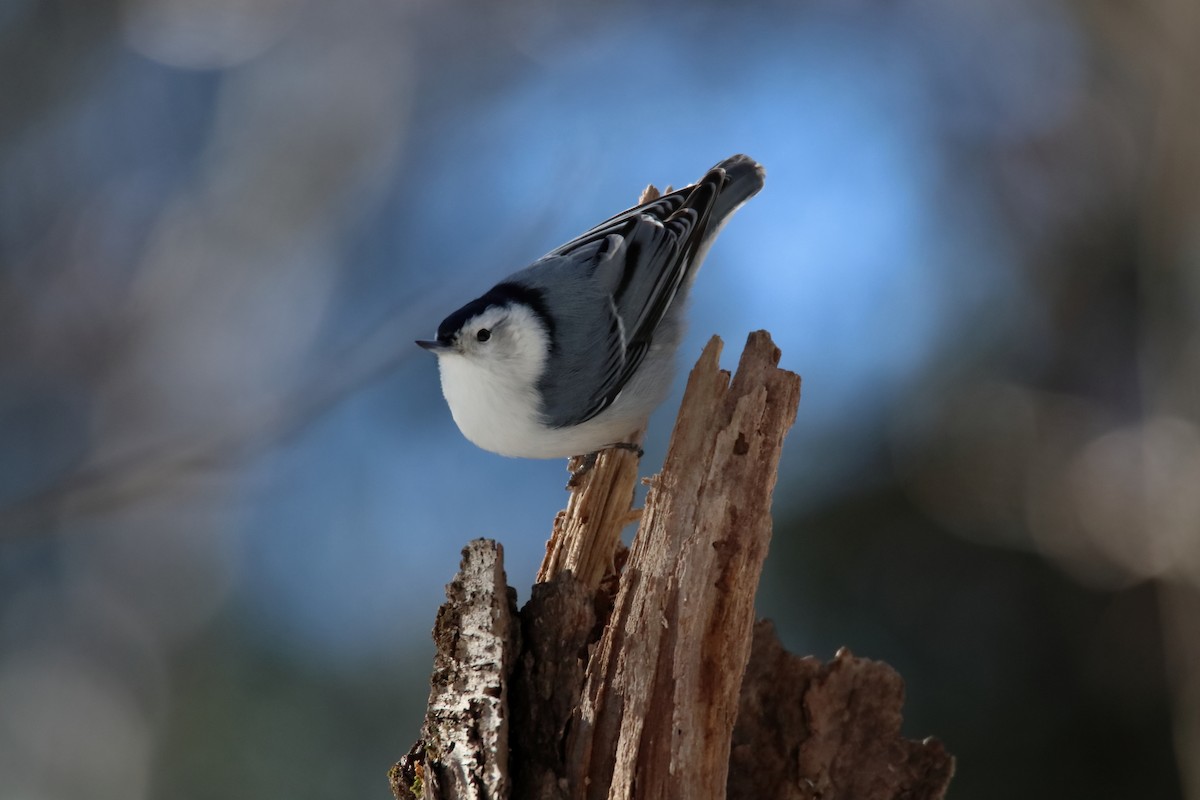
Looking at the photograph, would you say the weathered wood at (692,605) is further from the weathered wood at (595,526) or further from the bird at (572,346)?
the bird at (572,346)

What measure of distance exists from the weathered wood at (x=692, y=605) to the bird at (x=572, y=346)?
0.84 ft

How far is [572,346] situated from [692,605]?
20.6 inches

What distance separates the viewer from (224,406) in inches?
106

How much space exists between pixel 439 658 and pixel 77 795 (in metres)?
1.97

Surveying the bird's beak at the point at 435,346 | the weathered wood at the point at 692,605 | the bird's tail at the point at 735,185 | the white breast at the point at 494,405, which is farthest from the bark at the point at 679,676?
the bird's tail at the point at 735,185

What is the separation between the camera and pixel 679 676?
1201 millimetres

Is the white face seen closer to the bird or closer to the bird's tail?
the bird

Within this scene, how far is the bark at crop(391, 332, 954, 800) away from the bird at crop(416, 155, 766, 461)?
0.79 feet

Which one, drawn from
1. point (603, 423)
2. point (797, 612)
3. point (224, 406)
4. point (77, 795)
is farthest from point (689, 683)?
point (77, 795)

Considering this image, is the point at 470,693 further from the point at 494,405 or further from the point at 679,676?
the point at 494,405

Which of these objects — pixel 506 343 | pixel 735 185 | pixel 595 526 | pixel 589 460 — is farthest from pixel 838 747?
pixel 735 185

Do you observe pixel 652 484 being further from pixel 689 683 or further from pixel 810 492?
pixel 810 492

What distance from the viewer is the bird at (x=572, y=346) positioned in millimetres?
1561

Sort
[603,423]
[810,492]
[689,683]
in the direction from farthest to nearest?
1. [810,492]
2. [603,423]
3. [689,683]
